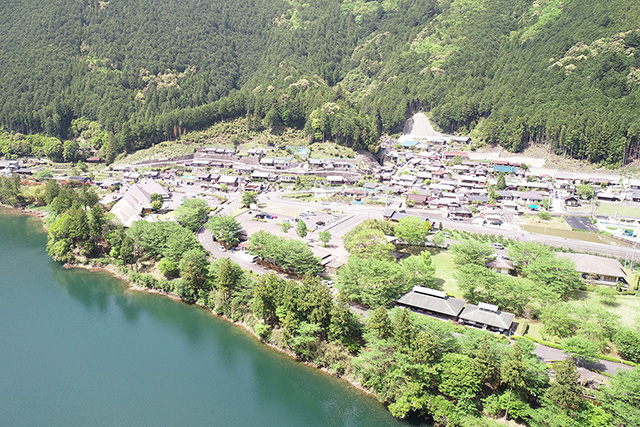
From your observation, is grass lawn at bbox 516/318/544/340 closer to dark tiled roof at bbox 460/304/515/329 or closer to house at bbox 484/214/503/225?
dark tiled roof at bbox 460/304/515/329

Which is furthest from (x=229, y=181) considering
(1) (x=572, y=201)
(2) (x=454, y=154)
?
(1) (x=572, y=201)

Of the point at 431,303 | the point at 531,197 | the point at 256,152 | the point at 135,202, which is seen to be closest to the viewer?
the point at 431,303

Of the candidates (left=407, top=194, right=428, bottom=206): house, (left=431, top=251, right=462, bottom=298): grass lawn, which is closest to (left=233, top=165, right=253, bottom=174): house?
(left=407, top=194, right=428, bottom=206): house

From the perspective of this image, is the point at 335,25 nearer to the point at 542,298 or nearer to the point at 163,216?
the point at 163,216

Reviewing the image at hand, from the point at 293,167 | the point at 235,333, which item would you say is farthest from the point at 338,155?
the point at 235,333

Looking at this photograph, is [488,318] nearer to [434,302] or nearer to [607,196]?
[434,302]

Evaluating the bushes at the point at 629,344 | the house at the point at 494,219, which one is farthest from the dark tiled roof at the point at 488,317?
the house at the point at 494,219
